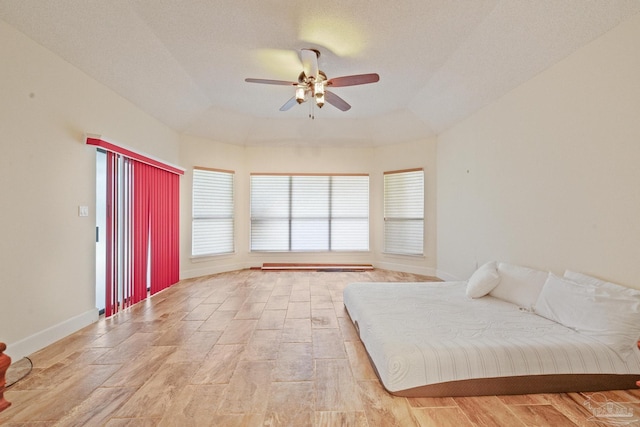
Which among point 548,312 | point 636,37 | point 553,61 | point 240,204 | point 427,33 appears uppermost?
point 427,33

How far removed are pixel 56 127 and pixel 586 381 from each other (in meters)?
→ 4.96

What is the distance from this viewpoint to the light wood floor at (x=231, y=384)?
174cm

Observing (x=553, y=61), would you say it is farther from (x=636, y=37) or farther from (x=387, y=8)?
(x=387, y=8)

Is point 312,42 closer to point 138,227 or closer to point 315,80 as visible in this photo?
point 315,80

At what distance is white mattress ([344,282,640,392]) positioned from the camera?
1923 millimetres

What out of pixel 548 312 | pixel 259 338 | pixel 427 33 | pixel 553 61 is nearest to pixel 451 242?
pixel 548 312

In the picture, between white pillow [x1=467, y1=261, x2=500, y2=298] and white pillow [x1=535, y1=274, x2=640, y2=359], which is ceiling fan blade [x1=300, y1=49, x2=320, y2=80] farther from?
white pillow [x1=535, y1=274, x2=640, y2=359]

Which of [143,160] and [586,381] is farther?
[143,160]

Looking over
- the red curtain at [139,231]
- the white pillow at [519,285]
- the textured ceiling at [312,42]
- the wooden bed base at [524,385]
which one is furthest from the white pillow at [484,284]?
the red curtain at [139,231]

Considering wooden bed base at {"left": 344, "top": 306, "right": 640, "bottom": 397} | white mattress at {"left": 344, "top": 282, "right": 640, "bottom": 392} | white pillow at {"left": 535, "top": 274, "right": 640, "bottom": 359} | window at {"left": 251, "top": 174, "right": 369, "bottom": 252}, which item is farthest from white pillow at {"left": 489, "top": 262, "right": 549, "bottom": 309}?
window at {"left": 251, "top": 174, "right": 369, "bottom": 252}

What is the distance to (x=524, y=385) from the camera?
1962 mm

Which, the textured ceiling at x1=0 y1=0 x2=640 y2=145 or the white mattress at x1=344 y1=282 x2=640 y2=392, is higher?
the textured ceiling at x1=0 y1=0 x2=640 y2=145

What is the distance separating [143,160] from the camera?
13.1ft

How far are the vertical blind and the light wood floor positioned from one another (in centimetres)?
54
